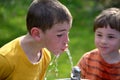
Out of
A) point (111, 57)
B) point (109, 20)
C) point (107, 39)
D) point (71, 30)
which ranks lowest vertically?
point (71, 30)

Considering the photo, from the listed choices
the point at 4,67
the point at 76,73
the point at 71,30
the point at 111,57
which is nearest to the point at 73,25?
the point at 71,30

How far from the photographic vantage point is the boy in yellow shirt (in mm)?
2510

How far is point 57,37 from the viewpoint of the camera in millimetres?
2557

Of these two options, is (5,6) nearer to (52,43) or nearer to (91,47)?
(91,47)

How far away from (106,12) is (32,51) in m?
0.70

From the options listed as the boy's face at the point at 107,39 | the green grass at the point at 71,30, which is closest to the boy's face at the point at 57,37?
the boy's face at the point at 107,39

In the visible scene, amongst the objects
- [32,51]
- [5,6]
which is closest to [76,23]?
[5,6]

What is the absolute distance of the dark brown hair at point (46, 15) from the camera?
99.0 inches

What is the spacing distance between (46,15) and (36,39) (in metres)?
0.15

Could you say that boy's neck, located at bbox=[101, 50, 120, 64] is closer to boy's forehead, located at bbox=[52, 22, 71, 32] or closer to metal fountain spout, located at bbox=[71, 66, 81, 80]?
metal fountain spout, located at bbox=[71, 66, 81, 80]

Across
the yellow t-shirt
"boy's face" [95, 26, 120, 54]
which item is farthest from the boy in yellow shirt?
"boy's face" [95, 26, 120, 54]

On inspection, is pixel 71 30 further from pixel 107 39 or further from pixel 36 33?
pixel 36 33

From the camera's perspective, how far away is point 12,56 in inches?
98.4

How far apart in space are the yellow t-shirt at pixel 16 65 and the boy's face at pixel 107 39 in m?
0.45
